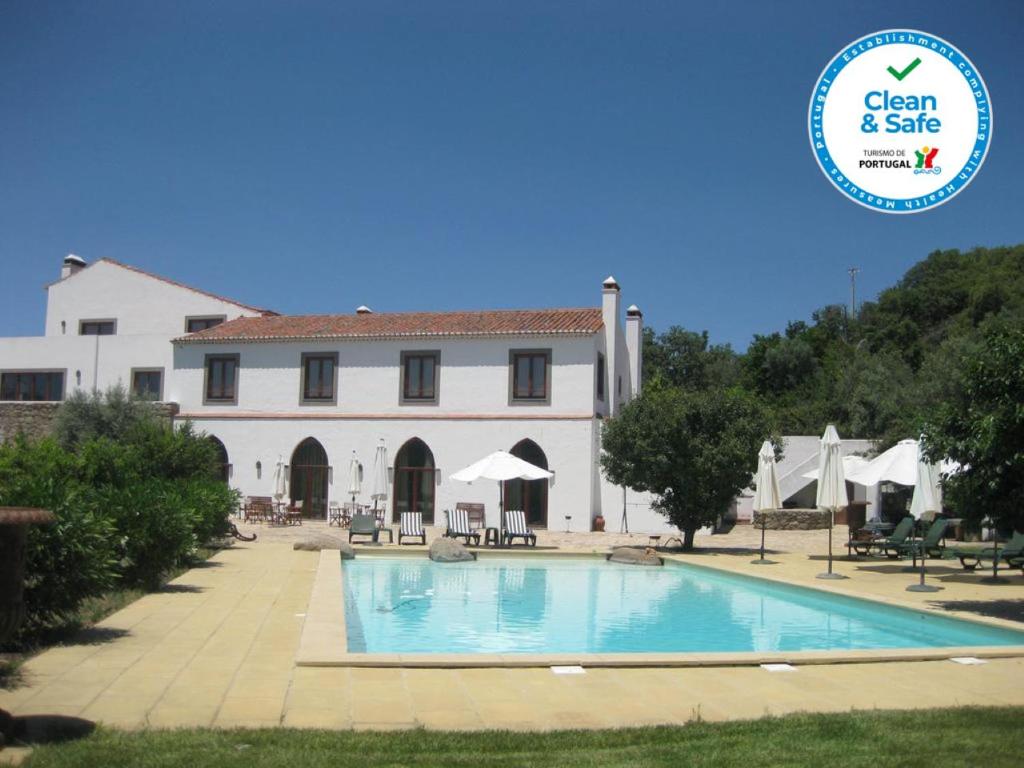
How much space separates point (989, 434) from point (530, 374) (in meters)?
20.8

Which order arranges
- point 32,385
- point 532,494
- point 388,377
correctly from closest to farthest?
point 532,494, point 388,377, point 32,385

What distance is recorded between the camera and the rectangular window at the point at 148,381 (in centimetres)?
3512

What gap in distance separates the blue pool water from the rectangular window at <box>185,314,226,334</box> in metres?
22.8

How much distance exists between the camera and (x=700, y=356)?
61.8 m

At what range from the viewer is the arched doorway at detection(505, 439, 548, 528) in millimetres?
30250

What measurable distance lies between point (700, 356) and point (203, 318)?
34410 millimetres

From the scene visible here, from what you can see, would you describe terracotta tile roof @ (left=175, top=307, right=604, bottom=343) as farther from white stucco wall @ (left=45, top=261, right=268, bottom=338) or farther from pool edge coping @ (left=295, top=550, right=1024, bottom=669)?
pool edge coping @ (left=295, top=550, right=1024, bottom=669)

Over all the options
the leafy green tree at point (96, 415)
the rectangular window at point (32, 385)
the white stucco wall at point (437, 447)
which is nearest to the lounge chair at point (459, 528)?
→ the white stucco wall at point (437, 447)

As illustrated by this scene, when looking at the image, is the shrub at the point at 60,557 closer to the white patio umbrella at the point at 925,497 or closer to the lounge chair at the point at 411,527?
the white patio umbrella at the point at 925,497

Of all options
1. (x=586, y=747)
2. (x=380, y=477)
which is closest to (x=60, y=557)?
(x=586, y=747)

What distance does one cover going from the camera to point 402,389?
32.0 metres

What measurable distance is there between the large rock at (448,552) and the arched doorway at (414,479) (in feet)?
38.7

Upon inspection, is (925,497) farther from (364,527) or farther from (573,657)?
(364,527)

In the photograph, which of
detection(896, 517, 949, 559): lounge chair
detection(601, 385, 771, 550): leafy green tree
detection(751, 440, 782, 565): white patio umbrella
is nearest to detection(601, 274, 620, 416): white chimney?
detection(601, 385, 771, 550): leafy green tree
